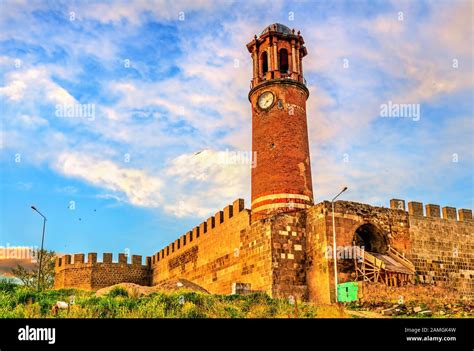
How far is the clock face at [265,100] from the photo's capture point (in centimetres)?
3089

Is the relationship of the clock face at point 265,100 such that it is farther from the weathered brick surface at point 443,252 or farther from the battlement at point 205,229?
the weathered brick surface at point 443,252

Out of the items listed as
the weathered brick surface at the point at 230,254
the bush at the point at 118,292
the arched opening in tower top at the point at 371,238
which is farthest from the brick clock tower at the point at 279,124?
the bush at the point at 118,292

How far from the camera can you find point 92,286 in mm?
47750

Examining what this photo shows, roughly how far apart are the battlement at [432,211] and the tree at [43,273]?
3588 centimetres

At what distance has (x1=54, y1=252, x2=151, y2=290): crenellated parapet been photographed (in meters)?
48.4

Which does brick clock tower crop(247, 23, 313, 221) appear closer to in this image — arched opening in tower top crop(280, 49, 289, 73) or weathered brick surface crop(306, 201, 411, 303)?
arched opening in tower top crop(280, 49, 289, 73)

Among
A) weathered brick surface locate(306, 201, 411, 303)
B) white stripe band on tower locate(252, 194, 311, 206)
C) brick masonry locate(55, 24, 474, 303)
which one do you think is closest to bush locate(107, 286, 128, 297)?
brick masonry locate(55, 24, 474, 303)

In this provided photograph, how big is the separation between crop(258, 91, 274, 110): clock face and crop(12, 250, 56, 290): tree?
30.7 metres

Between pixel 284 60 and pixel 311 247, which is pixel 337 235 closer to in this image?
pixel 311 247
